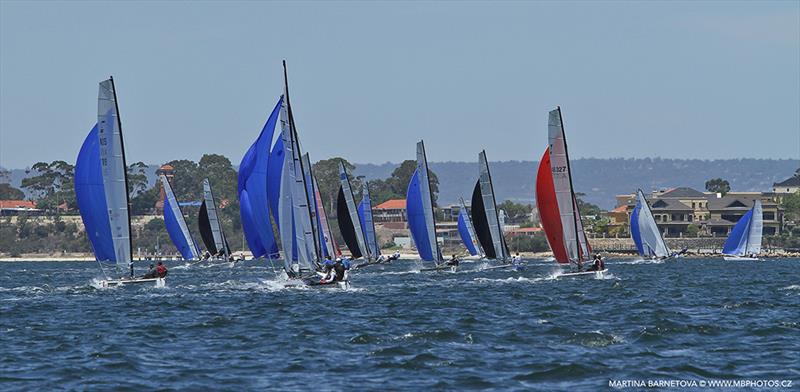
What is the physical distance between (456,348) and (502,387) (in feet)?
21.6

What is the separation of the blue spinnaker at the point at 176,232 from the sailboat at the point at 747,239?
158 feet

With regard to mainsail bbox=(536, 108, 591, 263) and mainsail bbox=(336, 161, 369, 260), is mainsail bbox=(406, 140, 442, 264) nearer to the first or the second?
mainsail bbox=(336, 161, 369, 260)

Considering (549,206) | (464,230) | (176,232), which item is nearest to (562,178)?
(549,206)

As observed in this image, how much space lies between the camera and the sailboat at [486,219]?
84562 mm

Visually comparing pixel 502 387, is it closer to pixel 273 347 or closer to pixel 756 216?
pixel 273 347

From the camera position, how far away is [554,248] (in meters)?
66.9

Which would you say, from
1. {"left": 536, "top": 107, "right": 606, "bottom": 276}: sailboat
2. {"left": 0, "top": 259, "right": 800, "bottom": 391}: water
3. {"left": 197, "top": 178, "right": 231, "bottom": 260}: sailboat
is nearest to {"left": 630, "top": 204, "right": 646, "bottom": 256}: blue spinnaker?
{"left": 197, "top": 178, "right": 231, "bottom": 260}: sailboat

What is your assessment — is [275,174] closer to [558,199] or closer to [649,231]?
[558,199]

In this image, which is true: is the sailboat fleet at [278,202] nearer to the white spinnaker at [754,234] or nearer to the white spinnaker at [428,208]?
the white spinnaker at [428,208]

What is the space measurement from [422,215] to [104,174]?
1202 inches

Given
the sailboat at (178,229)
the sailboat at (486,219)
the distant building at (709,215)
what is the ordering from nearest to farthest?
1. the sailboat at (486,219)
2. the sailboat at (178,229)
3. the distant building at (709,215)

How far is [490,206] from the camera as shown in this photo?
278 ft

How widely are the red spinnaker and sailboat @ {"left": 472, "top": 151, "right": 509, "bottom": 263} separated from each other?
17.5m

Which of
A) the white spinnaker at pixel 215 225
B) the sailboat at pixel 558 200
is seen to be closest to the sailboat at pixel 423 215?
the sailboat at pixel 558 200
